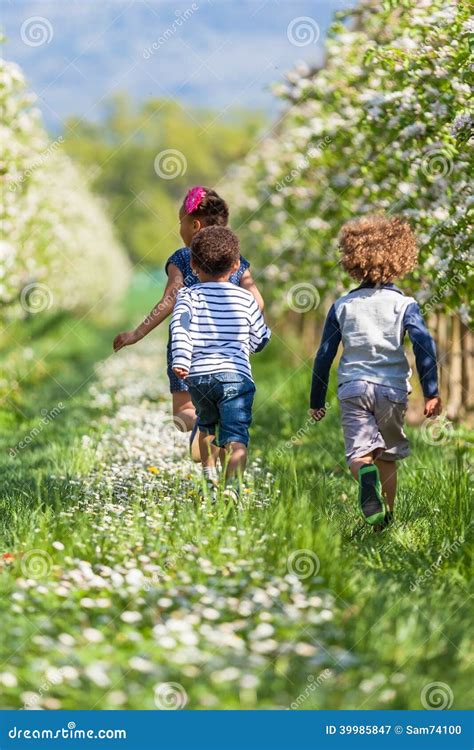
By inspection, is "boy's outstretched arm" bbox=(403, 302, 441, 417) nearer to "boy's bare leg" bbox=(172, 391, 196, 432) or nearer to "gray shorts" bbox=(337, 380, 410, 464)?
"gray shorts" bbox=(337, 380, 410, 464)

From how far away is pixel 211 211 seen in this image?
214 inches

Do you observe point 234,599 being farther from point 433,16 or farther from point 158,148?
point 158,148

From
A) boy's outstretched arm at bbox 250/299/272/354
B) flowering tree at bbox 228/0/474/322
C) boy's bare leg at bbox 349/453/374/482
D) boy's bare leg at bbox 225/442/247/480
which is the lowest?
boy's bare leg at bbox 225/442/247/480

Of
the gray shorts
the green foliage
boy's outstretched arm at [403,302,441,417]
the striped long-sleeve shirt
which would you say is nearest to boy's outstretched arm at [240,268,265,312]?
the striped long-sleeve shirt

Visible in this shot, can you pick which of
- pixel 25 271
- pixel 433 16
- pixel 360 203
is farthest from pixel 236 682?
pixel 25 271

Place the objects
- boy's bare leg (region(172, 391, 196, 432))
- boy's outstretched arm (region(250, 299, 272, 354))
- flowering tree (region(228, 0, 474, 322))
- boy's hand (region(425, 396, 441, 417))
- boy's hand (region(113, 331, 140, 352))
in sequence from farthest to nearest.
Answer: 1. boy's bare leg (region(172, 391, 196, 432))
2. flowering tree (region(228, 0, 474, 322))
3. boy's hand (region(113, 331, 140, 352))
4. boy's outstretched arm (region(250, 299, 272, 354))
5. boy's hand (region(425, 396, 441, 417))

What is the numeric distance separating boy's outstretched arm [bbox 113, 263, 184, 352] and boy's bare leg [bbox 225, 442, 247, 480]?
0.75 meters

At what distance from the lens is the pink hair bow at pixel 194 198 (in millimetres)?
5387

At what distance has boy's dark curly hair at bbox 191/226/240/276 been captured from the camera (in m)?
4.95

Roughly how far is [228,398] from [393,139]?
247 cm

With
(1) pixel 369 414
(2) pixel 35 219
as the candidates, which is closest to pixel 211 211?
(1) pixel 369 414

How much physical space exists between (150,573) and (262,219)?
375 inches

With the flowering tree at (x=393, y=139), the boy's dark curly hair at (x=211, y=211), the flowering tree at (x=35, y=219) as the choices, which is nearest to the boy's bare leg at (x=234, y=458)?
the boy's dark curly hair at (x=211, y=211)

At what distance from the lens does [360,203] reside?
743 cm
